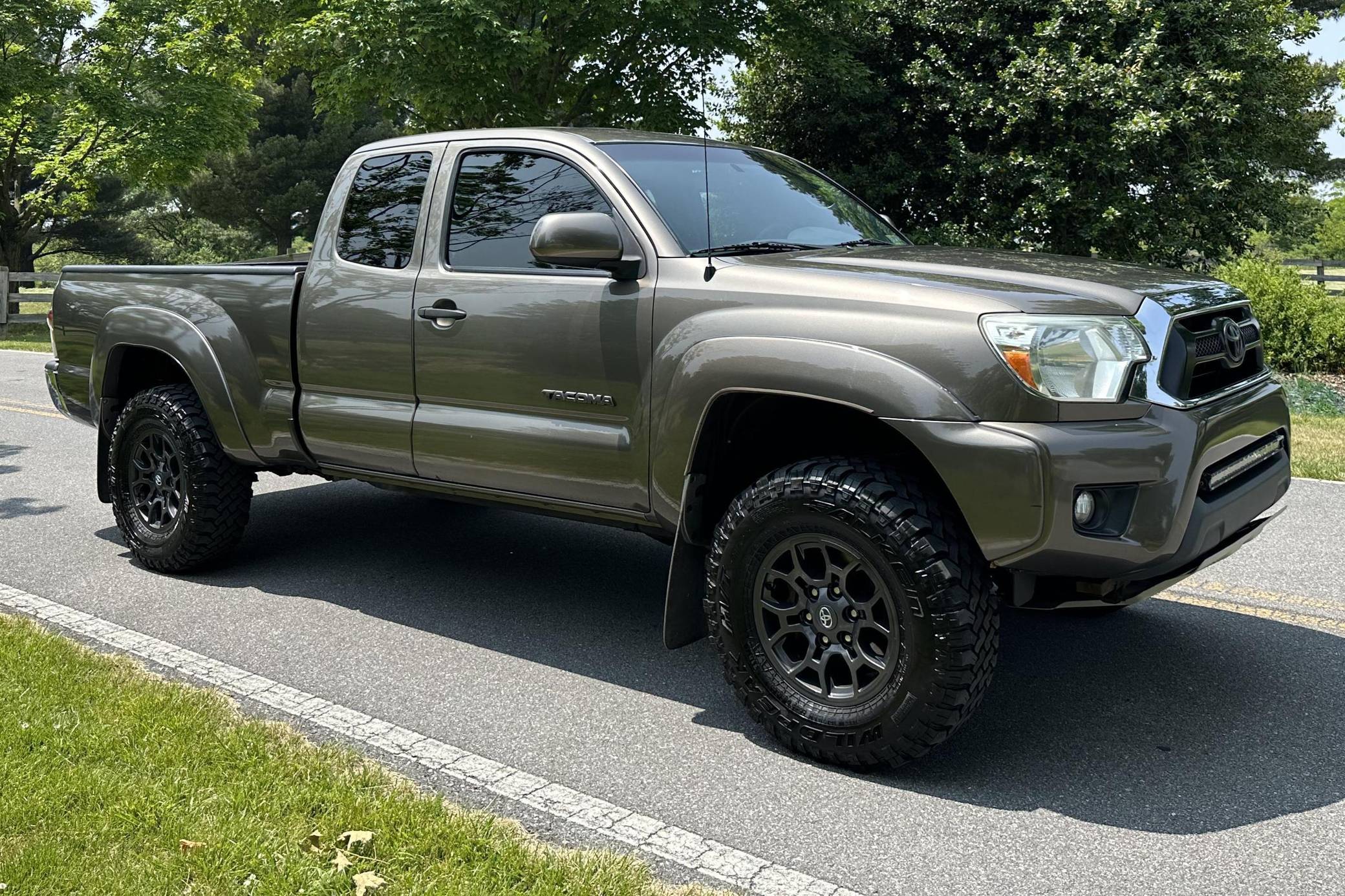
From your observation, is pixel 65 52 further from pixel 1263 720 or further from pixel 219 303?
pixel 1263 720

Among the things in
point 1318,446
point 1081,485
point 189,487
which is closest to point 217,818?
point 1081,485

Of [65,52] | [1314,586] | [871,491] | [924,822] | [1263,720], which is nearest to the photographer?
[924,822]

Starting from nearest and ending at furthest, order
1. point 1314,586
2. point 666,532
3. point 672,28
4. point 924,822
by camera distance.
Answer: point 924,822 < point 666,532 < point 1314,586 < point 672,28

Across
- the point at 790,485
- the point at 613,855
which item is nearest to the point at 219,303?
the point at 790,485

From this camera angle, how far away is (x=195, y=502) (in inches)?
234

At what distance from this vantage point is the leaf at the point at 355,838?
3.27 meters

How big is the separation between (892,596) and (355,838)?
1.71m

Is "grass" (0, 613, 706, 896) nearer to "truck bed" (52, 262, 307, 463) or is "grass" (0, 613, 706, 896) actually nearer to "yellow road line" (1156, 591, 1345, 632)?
"truck bed" (52, 262, 307, 463)

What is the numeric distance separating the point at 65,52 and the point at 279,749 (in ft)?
91.8

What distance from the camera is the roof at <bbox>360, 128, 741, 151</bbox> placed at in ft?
16.1

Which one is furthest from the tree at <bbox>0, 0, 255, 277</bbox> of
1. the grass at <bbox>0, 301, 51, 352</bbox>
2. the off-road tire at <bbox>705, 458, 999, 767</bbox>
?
the off-road tire at <bbox>705, 458, 999, 767</bbox>

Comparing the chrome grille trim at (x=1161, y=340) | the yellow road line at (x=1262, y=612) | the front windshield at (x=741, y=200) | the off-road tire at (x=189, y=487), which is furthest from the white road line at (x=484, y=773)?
the yellow road line at (x=1262, y=612)

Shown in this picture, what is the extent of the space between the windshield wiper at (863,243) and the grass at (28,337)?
1564 cm

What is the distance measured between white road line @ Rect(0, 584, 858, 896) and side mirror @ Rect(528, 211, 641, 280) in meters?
1.72
